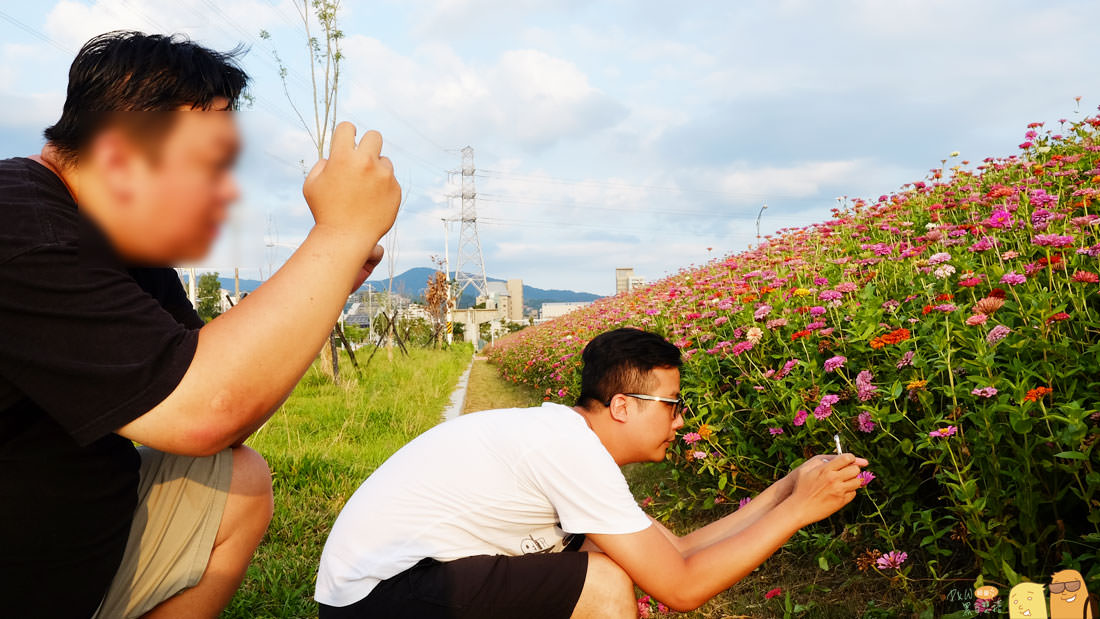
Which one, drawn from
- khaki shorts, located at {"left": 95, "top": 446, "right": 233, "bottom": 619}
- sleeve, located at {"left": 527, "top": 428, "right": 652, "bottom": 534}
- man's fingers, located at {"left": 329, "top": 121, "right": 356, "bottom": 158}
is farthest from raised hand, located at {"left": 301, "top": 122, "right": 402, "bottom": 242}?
khaki shorts, located at {"left": 95, "top": 446, "right": 233, "bottom": 619}

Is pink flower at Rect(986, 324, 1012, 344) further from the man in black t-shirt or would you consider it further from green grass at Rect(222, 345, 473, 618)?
green grass at Rect(222, 345, 473, 618)

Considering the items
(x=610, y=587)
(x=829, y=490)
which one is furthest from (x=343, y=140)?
(x=829, y=490)

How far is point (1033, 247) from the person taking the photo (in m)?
2.66

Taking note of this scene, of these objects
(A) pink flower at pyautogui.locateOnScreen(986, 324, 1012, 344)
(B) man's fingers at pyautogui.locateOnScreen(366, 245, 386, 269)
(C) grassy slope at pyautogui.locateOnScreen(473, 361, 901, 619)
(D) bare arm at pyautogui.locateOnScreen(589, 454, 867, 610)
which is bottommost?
(C) grassy slope at pyautogui.locateOnScreen(473, 361, 901, 619)

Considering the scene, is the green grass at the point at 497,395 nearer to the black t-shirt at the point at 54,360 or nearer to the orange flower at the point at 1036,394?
the orange flower at the point at 1036,394

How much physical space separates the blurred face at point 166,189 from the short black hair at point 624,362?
42.4 inches

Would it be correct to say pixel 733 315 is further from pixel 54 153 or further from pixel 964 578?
pixel 54 153

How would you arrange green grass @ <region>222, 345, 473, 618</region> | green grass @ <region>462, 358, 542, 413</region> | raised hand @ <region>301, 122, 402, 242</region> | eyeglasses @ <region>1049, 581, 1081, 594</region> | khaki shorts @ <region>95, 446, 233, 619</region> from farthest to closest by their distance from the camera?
green grass @ <region>462, 358, 542, 413</region> < green grass @ <region>222, 345, 473, 618</region> < khaki shorts @ <region>95, 446, 233, 619</region> < eyeglasses @ <region>1049, 581, 1081, 594</region> < raised hand @ <region>301, 122, 402, 242</region>

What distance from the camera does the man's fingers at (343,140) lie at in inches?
39.5

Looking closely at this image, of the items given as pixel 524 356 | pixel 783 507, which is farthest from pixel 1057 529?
pixel 524 356

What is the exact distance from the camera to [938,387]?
1.84 metres

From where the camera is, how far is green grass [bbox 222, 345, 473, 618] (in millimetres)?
2664

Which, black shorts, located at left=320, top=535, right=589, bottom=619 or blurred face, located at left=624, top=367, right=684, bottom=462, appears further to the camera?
blurred face, located at left=624, top=367, right=684, bottom=462

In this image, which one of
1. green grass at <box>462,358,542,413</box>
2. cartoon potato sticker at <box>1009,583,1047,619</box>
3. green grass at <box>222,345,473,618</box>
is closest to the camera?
cartoon potato sticker at <box>1009,583,1047,619</box>
